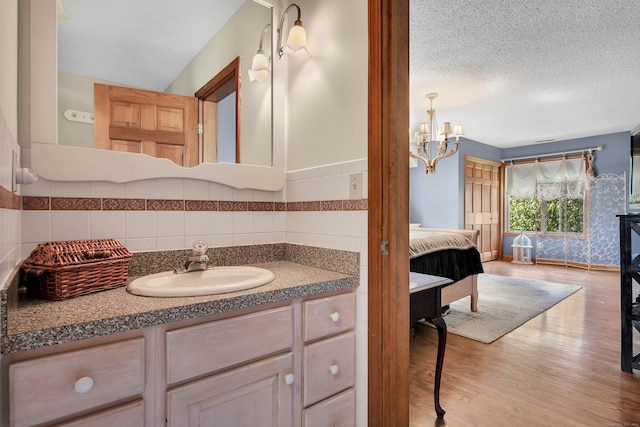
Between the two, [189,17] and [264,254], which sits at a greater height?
[189,17]

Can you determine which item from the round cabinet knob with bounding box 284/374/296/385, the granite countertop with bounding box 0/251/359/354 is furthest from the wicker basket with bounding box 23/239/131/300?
the round cabinet knob with bounding box 284/374/296/385

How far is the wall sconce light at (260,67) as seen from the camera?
1680 mm

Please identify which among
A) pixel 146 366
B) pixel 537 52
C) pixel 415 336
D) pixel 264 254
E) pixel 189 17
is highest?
pixel 537 52

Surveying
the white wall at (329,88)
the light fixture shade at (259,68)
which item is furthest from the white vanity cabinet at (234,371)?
the light fixture shade at (259,68)

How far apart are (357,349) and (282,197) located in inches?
32.9

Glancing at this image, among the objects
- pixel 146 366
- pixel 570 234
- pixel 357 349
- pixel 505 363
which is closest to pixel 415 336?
pixel 505 363

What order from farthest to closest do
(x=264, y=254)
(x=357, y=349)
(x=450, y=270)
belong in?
1. (x=450, y=270)
2. (x=264, y=254)
3. (x=357, y=349)

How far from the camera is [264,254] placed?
163cm

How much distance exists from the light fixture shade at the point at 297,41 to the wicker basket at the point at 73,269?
1.13 meters

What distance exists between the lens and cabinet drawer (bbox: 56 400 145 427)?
2.48 ft

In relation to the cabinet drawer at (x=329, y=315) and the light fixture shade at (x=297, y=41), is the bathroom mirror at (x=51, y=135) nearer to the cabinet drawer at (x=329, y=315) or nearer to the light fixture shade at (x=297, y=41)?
the light fixture shade at (x=297, y=41)

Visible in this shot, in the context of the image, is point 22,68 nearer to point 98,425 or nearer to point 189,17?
point 189,17

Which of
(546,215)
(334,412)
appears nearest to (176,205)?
(334,412)

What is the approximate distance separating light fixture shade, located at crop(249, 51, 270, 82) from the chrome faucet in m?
0.92
